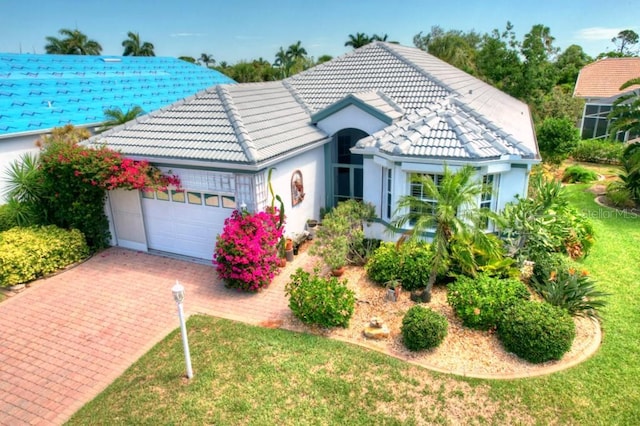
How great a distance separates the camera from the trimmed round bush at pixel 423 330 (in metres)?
9.28

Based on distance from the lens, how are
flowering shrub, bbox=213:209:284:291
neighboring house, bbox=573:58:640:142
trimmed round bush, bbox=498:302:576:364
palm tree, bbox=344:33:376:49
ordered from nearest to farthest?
trimmed round bush, bbox=498:302:576:364 < flowering shrub, bbox=213:209:284:291 < neighboring house, bbox=573:58:640:142 < palm tree, bbox=344:33:376:49

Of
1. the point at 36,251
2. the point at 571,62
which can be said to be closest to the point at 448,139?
the point at 36,251

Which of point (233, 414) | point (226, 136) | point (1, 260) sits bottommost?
point (233, 414)

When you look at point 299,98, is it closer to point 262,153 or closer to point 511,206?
point 262,153

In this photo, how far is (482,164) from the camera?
12523 mm

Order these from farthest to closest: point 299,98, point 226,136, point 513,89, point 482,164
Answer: point 513,89, point 299,98, point 226,136, point 482,164

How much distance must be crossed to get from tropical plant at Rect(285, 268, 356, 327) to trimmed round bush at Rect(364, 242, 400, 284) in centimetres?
206

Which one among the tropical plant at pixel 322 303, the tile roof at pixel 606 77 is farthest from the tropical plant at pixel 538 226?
the tile roof at pixel 606 77

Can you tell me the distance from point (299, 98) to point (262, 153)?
735 cm

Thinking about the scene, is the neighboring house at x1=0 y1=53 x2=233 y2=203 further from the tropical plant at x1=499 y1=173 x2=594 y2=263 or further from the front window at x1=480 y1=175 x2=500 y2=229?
the tropical plant at x1=499 y1=173 x2=594 y2=263

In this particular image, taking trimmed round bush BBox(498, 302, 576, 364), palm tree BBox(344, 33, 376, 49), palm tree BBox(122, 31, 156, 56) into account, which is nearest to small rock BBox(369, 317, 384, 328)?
trimmed round bush BBox(498, 302, 576, 364)

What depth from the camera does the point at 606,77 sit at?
3619 centimetres

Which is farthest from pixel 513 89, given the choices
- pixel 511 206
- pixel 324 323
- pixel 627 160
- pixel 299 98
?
pixel 324 323

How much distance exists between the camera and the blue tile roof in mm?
17391
